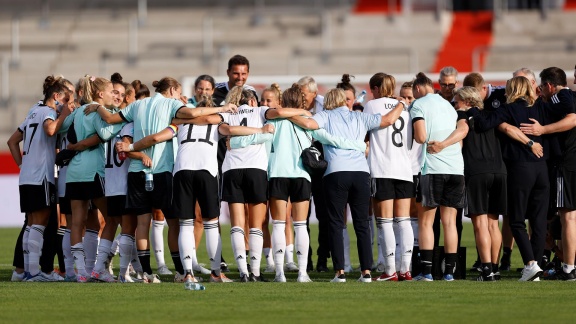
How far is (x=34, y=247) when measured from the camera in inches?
546

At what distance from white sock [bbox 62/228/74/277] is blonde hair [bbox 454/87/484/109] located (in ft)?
15.8

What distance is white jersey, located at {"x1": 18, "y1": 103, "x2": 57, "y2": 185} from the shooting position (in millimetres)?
13961

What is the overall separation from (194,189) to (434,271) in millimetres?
2839

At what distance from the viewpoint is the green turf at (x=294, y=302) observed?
10039 mm

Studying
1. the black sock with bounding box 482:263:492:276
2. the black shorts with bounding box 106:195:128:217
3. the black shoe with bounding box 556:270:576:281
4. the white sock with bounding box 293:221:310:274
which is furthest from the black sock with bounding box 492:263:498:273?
the black shorts with bounding box 106:195:128:217

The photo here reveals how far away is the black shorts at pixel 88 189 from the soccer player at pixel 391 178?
118 inches

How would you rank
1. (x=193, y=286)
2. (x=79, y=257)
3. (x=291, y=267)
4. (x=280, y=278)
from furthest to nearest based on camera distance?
(x=291, y=267)
(x=79, y=257)
(x=280, y=278)
(x=193, y=286)


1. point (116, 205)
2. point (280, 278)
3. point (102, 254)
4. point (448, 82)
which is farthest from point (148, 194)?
point (448, 82)

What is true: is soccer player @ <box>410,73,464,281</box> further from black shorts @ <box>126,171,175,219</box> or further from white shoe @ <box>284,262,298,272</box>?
black shorts @ <box>126,171,175,219</box>

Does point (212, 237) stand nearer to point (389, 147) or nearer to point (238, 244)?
point (238, 244)

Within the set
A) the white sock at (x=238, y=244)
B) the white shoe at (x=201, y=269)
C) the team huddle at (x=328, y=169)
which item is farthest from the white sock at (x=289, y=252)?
the white sock at (x=238, y=244)

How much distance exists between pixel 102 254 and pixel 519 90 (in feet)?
15.9

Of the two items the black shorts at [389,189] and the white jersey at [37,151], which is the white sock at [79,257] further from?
the black shorts at [389,189]

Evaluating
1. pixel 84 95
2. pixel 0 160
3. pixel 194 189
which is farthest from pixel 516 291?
pixel 0 160
